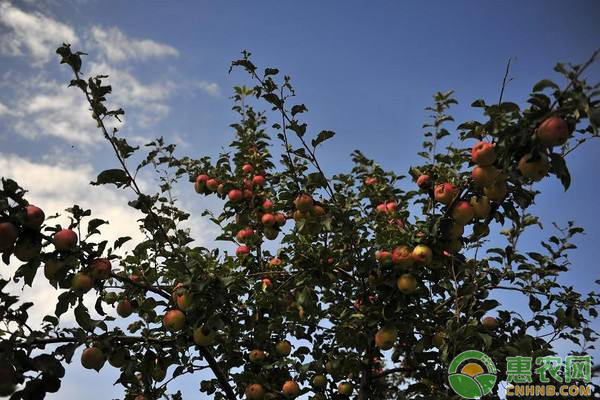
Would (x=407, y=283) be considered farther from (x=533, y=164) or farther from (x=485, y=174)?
(x=533, y=164)

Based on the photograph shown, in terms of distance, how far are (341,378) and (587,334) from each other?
2.88m

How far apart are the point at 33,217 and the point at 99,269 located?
0.72 meters

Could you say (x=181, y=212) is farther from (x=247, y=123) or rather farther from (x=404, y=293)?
(x=404, y=293)

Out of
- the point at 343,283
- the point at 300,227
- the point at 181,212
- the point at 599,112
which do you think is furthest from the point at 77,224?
the point at 599,112

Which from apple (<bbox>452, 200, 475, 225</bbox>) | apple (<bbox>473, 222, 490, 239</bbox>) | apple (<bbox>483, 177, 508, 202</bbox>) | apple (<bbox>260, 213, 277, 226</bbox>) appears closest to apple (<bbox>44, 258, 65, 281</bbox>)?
apple (<bbox>260, 213, 277, 226</bbox>)

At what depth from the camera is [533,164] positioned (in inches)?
125

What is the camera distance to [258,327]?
4930 millimetres

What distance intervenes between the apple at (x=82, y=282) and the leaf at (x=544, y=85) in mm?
3849

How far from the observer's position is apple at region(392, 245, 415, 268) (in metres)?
3.98

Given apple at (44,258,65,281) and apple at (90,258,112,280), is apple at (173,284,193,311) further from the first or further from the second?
apple at (44,258,65,281)

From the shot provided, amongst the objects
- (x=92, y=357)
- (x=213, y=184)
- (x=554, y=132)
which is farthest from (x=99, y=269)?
(x=554, y=132)

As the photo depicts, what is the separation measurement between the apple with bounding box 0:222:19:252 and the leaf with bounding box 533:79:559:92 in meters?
3.96

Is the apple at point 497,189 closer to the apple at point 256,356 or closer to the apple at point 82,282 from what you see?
the apple at point 256,356

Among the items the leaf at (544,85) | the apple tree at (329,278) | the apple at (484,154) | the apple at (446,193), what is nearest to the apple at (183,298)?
the apple tree at (329,278)
